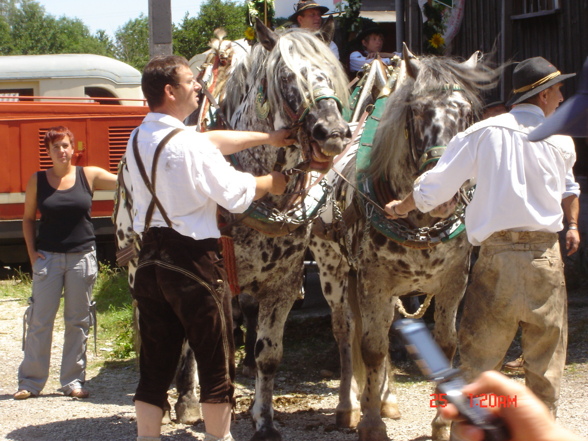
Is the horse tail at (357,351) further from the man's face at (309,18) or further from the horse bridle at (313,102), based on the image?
the man's face at (309,18)

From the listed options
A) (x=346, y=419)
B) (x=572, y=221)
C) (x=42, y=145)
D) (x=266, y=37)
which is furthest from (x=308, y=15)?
(x=42, y=145)

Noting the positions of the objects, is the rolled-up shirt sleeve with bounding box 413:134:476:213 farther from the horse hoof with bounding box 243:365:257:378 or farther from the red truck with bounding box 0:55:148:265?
the red truck with bounding box 0:55:148:265

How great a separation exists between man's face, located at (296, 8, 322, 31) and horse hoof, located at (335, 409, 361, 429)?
320cm

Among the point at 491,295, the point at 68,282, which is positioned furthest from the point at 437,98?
the point at 68,282

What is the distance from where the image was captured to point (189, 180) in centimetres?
360

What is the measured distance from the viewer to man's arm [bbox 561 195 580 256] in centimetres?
445

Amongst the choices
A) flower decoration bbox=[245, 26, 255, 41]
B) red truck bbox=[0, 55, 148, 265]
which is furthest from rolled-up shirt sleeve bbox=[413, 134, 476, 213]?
red truck bbox=[0, 55, 148, 265]

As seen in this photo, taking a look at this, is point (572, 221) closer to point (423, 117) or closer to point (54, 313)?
point (423, 117)

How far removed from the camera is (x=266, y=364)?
5.00 meters

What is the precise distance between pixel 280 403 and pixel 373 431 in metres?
1.06

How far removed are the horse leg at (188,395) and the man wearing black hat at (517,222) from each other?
1.99m

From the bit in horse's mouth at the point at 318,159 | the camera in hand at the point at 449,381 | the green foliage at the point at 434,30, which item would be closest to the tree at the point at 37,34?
the green foliage at the point at 434,30

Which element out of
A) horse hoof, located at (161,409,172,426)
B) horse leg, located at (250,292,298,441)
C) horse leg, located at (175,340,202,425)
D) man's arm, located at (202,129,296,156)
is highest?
man's arm, located at (202,129,296,156)

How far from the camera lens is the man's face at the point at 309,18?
702cm
